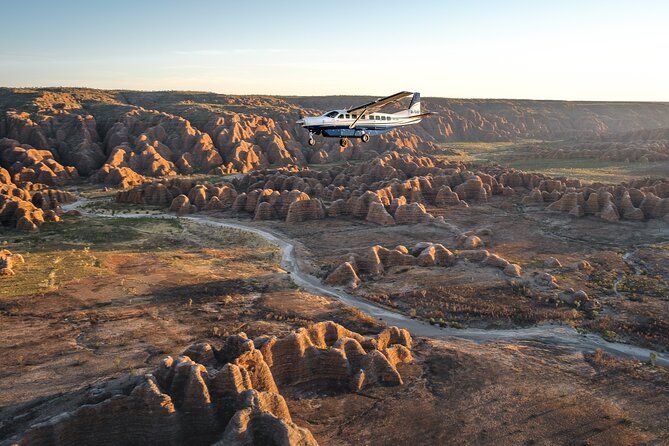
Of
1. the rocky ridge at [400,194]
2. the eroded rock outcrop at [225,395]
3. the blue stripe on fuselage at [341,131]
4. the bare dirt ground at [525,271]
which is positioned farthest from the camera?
the rocky ridge at [400,194]

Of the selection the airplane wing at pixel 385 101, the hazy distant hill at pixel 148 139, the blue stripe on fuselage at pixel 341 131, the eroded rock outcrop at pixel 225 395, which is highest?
the airplane wing at pixel 385 101

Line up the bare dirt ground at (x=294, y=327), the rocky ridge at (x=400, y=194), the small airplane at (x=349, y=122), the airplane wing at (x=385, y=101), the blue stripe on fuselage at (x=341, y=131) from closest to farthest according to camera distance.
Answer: the bare dirt ground at (x=294, y=327), the airplane wing at (x=385, y=101), the small airplane at (x=349, y=122), the blue stripe on fuselage at (x=341, y=131), the rocky ridge at (x=400, y=194)

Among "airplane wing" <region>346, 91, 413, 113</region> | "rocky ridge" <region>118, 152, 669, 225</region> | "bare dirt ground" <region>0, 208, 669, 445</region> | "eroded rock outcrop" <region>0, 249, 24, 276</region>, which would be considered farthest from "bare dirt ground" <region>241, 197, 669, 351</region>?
"eroded rock outcrop" <region>0, 249, 24, 276</region>

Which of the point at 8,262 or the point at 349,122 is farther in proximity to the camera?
the point at 8,262

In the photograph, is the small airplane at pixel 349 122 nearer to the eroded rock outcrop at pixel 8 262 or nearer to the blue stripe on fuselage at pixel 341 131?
the blue stripe on fuselage at pixel 341 131

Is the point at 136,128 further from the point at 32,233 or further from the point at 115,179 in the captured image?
the point at 32,233

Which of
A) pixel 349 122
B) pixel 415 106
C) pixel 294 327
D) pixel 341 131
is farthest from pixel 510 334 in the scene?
pixel 415 106

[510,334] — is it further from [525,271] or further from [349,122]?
[349,122]

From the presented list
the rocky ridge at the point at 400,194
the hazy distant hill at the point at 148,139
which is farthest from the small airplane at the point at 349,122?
the hazy distant hill at the point at 148,139

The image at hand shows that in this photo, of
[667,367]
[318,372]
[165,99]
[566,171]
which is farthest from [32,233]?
[165,99]

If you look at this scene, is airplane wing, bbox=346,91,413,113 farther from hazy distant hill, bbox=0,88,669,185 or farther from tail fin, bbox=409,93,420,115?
hazy distant hill, bbox=0,88,669,185

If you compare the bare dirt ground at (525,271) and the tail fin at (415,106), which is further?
the tail fin at (415,106)
